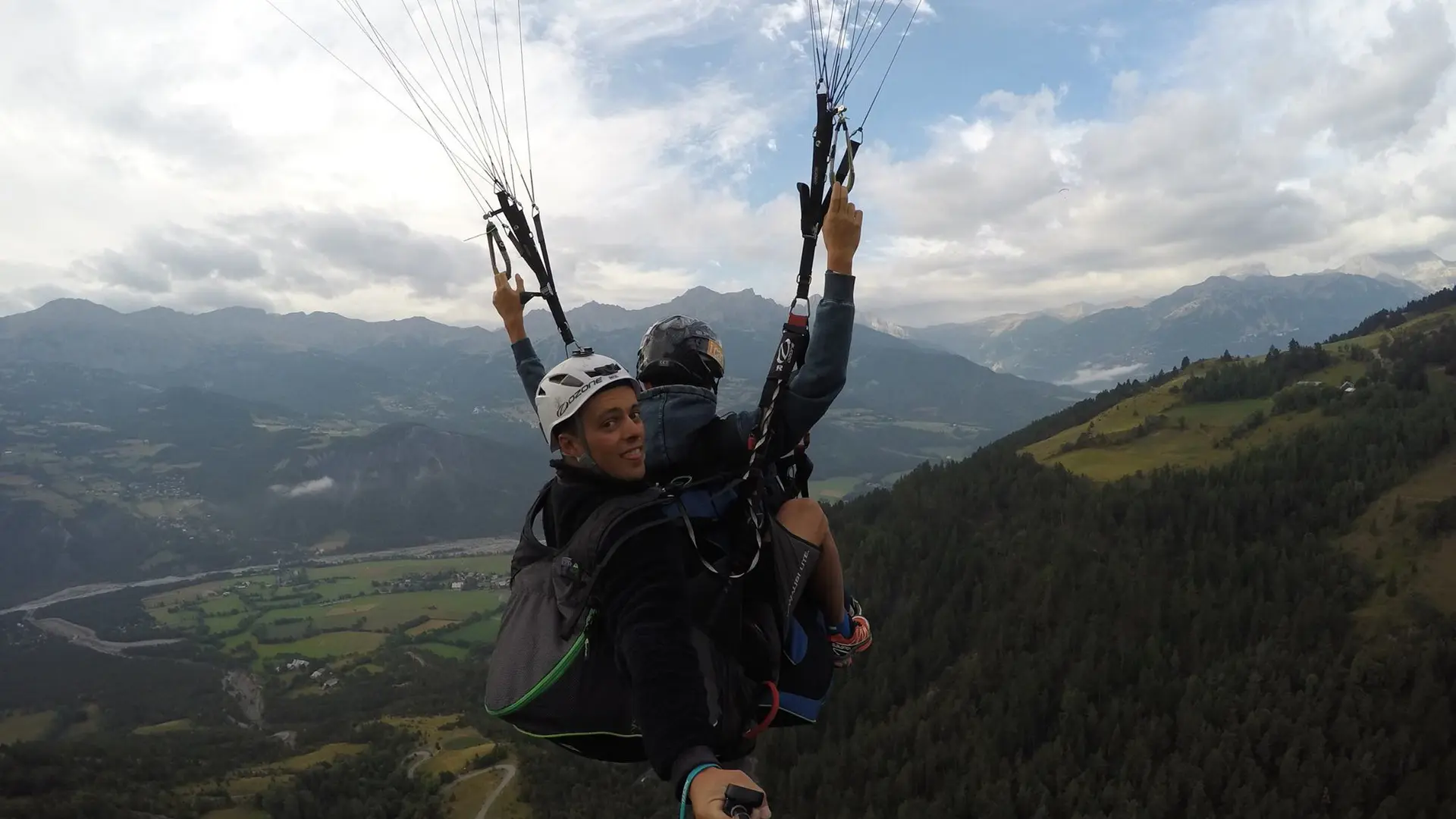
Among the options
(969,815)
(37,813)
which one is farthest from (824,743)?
(37,813)

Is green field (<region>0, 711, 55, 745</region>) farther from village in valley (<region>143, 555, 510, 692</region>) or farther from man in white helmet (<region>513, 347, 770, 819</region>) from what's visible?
man in white helmet (<region>513, 347, 770, 819</region>)

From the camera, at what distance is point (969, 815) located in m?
46.3

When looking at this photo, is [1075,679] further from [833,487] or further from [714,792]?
[833,487]

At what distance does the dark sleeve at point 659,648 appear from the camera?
2.07 metres

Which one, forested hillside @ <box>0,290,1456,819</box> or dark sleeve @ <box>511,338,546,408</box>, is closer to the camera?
dark sleeve @ <box>511,338,546,408</box>

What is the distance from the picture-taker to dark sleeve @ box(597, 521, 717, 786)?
→ 2.07 meters

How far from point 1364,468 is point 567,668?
274 feet

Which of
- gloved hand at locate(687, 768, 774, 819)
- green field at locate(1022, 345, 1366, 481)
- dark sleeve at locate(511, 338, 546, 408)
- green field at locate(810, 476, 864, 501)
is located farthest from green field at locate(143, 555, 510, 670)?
gloved hand at locate(687, 768, 774, 819)

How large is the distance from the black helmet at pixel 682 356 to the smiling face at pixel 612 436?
3.24 feet

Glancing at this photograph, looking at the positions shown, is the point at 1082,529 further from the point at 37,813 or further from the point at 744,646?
the point at 37,813

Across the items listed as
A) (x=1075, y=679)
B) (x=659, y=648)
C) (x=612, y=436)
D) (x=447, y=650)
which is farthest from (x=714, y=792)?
(x=447, y=650)

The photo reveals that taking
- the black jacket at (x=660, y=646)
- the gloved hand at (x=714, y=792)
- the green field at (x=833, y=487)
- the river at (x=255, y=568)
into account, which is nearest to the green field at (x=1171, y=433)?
the green field at (x=833, y=487)

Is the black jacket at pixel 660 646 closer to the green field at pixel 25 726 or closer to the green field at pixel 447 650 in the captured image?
the green field at pixel 447 650

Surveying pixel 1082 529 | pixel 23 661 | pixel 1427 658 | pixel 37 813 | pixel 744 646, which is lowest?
pixel 23 661
